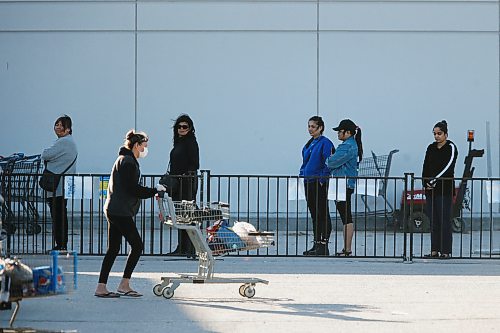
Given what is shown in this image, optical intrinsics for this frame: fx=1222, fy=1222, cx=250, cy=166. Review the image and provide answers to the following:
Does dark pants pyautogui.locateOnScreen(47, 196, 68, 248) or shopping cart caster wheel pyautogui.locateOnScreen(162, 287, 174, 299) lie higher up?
dark pants pyautogui.locateOnScreen(47, 196, 68, 248)

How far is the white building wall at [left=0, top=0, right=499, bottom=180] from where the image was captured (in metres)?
23.1

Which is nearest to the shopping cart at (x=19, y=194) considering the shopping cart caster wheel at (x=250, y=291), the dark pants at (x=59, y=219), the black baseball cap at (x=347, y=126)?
the dark pants at (x=59, y=219)

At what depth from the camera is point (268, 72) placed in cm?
2325

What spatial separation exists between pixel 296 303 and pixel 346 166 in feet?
15.2

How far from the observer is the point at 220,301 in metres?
11.8

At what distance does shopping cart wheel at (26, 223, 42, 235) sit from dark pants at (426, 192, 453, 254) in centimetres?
547

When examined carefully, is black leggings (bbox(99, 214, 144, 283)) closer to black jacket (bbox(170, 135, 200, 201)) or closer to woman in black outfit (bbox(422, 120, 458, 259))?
black jacket (bbox(170, 135, 200, 201))

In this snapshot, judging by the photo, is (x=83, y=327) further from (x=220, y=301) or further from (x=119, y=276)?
(x=119, y=276)

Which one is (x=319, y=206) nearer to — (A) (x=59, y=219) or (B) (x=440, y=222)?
(B) (x=440, y=222)

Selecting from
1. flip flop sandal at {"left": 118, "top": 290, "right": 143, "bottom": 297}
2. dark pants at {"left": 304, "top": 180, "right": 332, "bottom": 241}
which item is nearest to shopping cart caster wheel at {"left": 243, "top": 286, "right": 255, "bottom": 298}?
flip flop sandal at {"left": 118, "top": 290, "right": 143, "bottom": 297}

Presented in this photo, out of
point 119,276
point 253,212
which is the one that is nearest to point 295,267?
point 119,276

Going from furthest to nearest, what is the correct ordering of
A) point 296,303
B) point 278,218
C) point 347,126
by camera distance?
point 278,218
point 347,126
point 296,303

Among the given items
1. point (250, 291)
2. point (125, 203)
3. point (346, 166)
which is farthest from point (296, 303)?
point (346, 166)

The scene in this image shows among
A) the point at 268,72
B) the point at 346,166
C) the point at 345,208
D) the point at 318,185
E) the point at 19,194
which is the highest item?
the point at 268,72
